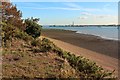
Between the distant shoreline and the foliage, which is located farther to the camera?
the foliage

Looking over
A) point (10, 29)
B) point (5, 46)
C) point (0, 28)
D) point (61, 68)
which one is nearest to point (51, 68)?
point (61, 68)

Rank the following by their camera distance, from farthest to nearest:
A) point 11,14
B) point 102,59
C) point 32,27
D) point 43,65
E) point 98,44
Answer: point 98,44, point 32,27, point 11,14, point 102,59, point 43,65

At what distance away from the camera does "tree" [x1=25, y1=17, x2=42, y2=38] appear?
26192mm

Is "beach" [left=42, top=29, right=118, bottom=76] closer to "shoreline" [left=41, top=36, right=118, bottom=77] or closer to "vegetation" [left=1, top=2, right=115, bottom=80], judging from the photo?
"shoreline" [left=41, top=36, right=118, bottom=77]

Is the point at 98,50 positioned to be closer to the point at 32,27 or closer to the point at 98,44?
the point at 32,27

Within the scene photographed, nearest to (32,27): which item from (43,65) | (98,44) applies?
(98,44)

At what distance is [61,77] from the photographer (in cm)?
931

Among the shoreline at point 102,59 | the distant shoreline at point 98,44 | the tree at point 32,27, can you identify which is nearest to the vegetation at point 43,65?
the shoreline at point 102,59

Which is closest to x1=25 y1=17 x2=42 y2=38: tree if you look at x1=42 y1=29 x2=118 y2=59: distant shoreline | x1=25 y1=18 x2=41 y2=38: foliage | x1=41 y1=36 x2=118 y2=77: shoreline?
x1=25 y1=18 x2=41 y2=38: foliage

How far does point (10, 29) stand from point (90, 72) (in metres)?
8.22

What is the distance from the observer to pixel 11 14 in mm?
20984

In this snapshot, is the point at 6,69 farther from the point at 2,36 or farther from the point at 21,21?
the point at 21,21

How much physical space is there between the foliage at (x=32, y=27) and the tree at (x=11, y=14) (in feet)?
10.5

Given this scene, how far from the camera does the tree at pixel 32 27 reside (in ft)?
85.9
